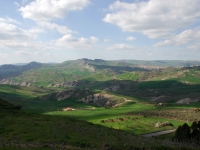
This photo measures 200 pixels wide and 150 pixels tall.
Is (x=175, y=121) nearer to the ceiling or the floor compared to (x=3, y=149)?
nearer to the floor

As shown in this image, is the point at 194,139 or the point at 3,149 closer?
the point at 3,149

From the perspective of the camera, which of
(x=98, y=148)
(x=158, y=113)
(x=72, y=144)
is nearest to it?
(x=98, y=148)

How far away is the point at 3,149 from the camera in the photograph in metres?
24.3

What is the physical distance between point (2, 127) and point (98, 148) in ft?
80.3

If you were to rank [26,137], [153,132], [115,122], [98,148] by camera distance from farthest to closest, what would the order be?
[115,122]
[153,132]
[26,137]
[98,148]

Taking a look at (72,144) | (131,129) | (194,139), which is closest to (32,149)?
(72,144)

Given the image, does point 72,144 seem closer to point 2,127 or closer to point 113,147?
point 113,147

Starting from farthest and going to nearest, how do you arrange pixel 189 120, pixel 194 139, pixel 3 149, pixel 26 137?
pixel 189 120 < pixel 194 139 < pixel 26 137 < pixel 3 149

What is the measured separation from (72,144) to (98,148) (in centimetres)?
476

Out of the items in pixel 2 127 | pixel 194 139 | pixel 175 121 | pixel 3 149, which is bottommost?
pixel 175 121

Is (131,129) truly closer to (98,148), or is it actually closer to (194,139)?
(194,139)

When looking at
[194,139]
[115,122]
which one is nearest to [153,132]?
[115,122]

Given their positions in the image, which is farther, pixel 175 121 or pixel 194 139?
pixel 175 121

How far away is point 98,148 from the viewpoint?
98.4 ft
